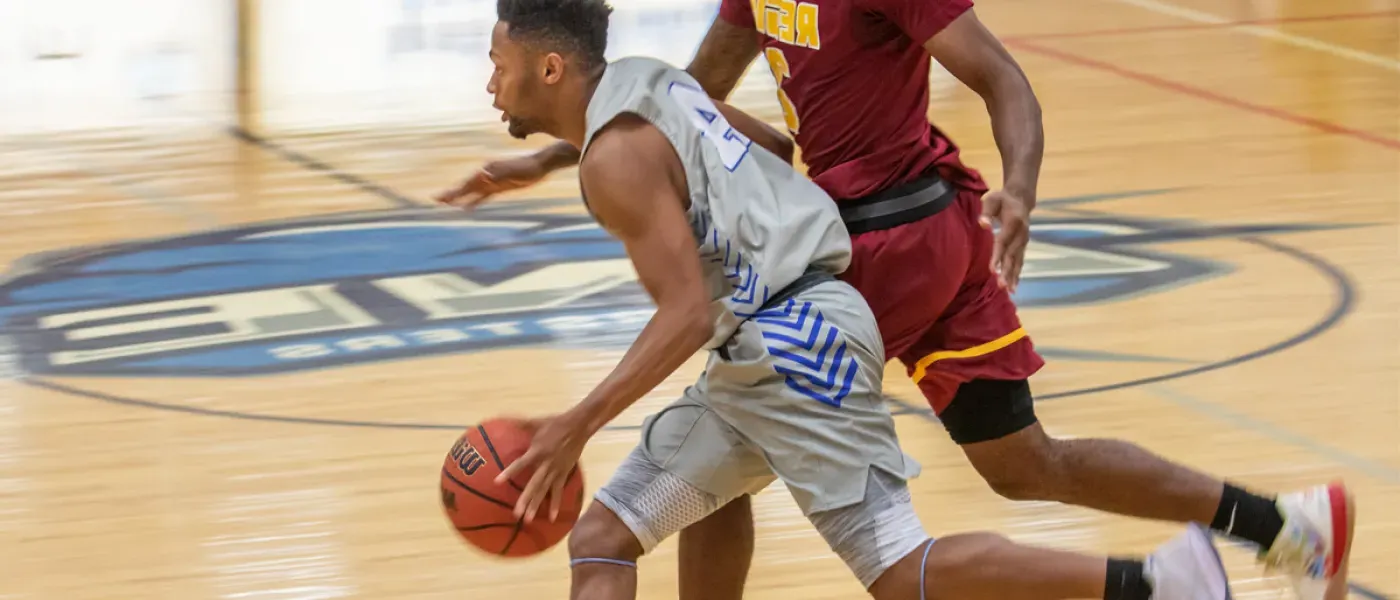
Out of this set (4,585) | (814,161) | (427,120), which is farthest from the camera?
(427,120)

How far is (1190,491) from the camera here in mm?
3832

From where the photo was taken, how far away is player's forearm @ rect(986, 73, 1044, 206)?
337 centimetres

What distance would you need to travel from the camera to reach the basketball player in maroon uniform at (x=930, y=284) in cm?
365

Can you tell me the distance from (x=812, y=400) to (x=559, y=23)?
750 mm

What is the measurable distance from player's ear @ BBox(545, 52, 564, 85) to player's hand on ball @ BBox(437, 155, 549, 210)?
Answer: 1.77 ft

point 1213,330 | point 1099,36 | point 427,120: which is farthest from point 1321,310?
point 1099,36

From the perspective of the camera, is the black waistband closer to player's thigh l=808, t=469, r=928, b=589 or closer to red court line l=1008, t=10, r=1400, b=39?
player's thigh l=808, t=469, r=928, b=589

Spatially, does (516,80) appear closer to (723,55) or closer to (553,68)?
(553,68)

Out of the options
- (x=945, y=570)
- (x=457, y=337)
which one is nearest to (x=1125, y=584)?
(x=945, y=570)

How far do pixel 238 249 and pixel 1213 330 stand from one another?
11.7 feet

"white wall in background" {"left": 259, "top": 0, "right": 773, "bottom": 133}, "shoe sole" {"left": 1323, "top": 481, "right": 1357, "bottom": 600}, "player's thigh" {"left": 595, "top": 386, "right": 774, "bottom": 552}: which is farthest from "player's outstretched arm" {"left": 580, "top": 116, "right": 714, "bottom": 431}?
"white wall in background" {"left": 259, "top": 0, "right": 773, "bottom": 133}

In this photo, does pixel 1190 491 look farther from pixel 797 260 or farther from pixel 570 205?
pixel 570 205

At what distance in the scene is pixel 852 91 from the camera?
12.1 feet

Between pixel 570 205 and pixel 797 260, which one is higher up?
pixel 797 260
